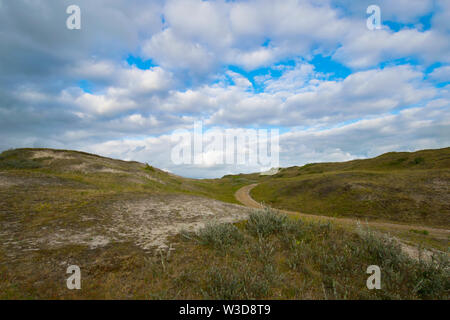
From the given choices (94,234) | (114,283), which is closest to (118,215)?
(94,234)

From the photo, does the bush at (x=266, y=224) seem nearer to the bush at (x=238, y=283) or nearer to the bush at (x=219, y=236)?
the bush at (x=219, y=236)

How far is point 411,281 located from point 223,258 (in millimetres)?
5974

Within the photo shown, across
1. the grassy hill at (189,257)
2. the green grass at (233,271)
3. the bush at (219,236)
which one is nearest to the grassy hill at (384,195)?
the grassy hill at (189,257)

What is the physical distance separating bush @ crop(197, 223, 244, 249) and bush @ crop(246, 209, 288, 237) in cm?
112

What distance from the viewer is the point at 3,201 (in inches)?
473

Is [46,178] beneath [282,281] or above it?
above

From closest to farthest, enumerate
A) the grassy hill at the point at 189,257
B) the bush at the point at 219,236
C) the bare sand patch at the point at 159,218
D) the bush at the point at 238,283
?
the bush at the point at 238,283, the grassy hill at the point at 189,257, the bush at the point at 219,236, the bare sand patch at the point at 159,218

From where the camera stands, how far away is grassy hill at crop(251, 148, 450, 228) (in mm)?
29234

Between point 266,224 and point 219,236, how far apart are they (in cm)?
270

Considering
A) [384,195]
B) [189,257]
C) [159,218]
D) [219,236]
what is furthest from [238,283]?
[384,195]

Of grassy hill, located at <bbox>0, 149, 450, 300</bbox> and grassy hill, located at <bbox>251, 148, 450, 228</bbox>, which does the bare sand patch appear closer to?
grassy hill, located at <bbox>0, 149, 450, 300</bbox>

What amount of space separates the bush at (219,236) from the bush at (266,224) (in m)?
1.12

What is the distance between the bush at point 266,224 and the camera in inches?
382
